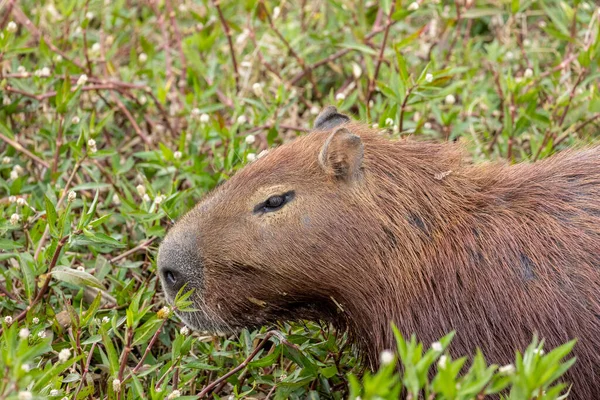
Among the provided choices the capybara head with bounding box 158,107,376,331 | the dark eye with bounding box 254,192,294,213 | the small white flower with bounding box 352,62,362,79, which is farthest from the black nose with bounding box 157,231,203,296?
the small white flower with bounding box 352,62,362,79

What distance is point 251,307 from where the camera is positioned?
3129 millimetres

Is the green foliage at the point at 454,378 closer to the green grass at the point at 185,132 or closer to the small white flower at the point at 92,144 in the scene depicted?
the green grass at the point at 185,132

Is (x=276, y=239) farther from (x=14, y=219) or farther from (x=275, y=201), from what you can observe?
(x=14, y=219)

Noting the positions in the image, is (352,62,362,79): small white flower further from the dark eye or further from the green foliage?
the green foliage

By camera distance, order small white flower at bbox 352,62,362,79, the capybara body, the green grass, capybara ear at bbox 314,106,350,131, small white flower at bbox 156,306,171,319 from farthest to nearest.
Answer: small white flower at bbox 352,62,362,79, capybara ear at bbox 314,106,350,131, the green grass, small white flower at bbox 156,306,171,319, the capybara body

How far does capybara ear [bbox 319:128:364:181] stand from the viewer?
3.01 meters

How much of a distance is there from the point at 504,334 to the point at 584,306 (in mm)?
265

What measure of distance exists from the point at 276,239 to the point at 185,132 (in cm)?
137

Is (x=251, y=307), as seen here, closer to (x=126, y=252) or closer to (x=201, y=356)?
(x=201, y=356)

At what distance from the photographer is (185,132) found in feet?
13.9

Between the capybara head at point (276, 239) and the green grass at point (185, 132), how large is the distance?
0.19 meters

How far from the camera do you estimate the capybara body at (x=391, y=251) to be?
295 centimetres

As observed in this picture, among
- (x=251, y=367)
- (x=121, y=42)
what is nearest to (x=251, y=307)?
(x=251, y=367)

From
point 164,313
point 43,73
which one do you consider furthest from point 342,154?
point 43,73
